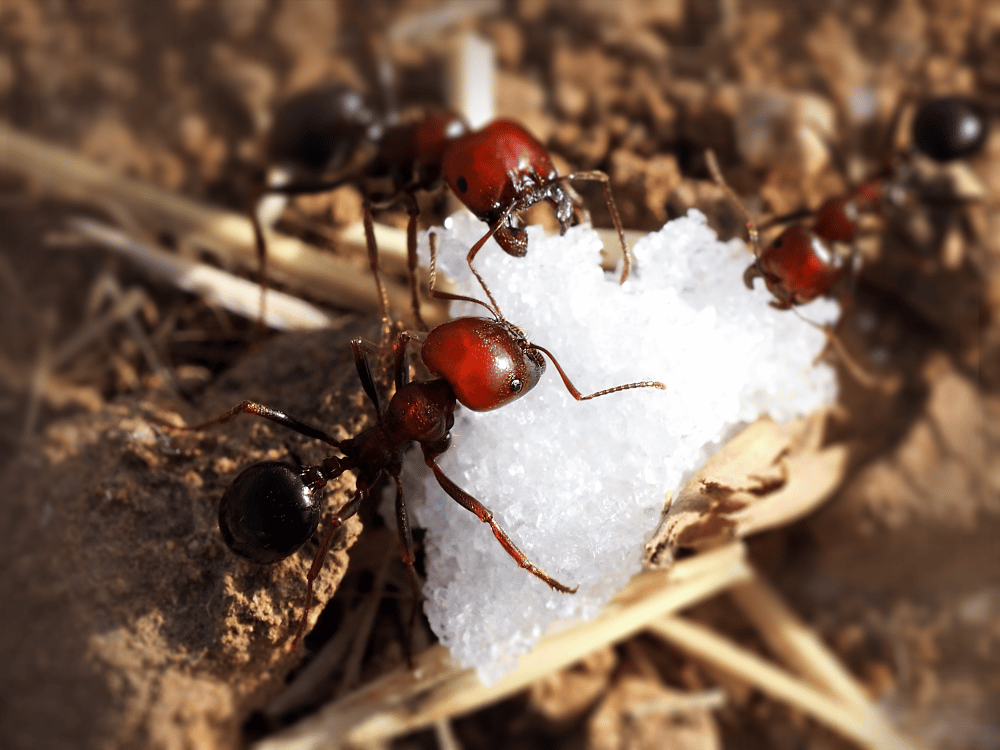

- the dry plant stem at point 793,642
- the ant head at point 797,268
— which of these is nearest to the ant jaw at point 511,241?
the ant head at point 797,268

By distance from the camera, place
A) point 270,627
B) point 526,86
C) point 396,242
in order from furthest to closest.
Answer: point 526,86 < point 396,242 < point 270,627

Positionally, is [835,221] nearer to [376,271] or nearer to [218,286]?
[376,271]

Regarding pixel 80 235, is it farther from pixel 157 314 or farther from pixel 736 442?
pixel 736 442

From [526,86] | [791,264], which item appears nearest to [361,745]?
[791,264]

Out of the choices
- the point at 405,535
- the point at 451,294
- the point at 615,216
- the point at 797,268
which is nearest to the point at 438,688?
the point at 405,535

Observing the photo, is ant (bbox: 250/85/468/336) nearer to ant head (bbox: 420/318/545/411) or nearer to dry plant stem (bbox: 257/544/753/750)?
ant head (bbox: 420/318/545/411)

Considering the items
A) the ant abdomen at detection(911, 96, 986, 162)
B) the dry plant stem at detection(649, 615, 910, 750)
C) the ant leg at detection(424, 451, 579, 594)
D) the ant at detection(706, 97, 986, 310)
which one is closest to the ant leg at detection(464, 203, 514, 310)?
the ant leg at detection(424, 451, 579, 594)

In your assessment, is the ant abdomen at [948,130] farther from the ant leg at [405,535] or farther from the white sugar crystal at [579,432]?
the ant leg at [405,535]
